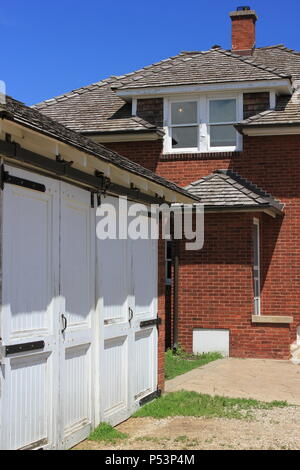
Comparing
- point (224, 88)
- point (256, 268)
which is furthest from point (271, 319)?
point (224, 88)

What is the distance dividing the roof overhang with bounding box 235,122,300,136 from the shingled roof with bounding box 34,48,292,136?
1.21 m

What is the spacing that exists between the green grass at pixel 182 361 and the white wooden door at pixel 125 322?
2559 mm

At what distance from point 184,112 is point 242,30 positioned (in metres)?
4.47

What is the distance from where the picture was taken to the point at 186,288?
1491 cm

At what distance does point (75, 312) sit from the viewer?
22.9 feet

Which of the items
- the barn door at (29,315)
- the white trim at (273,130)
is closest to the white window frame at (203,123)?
the white trim at (273,130)

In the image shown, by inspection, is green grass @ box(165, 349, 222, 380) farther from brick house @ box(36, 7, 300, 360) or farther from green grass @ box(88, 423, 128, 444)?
green grass @ box(88, 423, 128, 444)

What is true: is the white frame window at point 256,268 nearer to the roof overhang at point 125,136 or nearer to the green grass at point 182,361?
the green grass at point 182,361

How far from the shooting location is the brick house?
14516mm

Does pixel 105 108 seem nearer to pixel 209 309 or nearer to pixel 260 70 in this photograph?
pixel 260 70

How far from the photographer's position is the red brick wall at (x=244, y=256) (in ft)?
47.5

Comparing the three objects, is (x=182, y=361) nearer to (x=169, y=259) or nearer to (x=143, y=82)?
(x=169, y=259)

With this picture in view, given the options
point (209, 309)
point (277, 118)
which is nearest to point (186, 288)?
point (209, 309)

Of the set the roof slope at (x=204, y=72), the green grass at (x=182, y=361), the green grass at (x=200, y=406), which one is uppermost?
the roof slope at (x=204, y=72)
